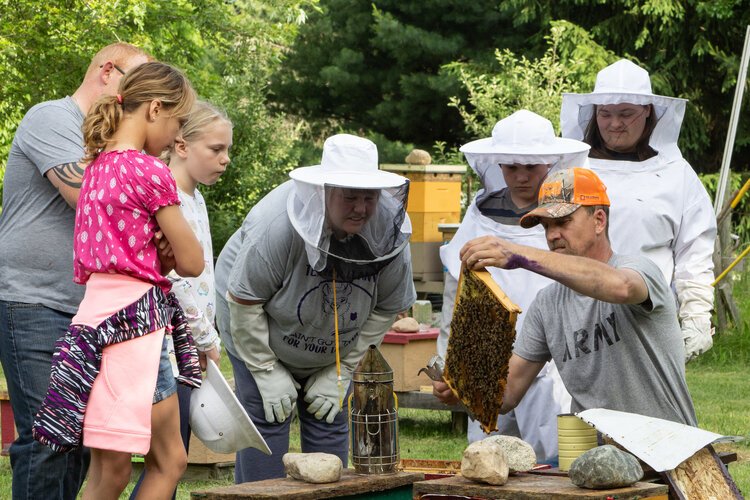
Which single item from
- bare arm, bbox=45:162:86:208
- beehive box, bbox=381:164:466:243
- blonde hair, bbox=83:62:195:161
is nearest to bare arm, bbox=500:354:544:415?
blonde hair, bbox=83:62:195:161

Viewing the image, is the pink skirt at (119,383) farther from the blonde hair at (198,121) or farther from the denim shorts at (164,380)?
the blonde hair at (198,121)

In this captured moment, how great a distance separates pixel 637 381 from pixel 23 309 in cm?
170

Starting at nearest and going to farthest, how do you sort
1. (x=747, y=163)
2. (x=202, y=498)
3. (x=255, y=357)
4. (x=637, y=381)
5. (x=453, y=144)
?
(x=202, y=498), (x=637, y=381), (x=255, y=357), (x=747, y=163), (x=453, y=144)

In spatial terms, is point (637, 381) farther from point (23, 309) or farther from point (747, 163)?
point (747, 163)

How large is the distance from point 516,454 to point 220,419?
31.7 inches

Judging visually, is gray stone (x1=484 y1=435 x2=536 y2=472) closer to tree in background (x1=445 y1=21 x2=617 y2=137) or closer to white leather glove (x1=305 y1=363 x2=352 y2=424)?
white leather glove (x1=305 y1=363 x2=352 y2=424)


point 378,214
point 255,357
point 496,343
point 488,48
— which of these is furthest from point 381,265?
point 488,48

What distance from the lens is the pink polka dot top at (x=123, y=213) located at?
8.70 feet

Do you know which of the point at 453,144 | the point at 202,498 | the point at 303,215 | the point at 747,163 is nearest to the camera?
the point at 202,498

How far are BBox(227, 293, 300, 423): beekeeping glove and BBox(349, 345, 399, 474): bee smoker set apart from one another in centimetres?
57

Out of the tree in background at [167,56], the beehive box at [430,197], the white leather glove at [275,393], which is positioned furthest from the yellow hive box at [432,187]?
the white leather glove at [275,393]

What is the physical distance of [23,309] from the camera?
9.93ft

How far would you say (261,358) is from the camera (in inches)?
140

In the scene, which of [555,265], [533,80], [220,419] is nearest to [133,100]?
[220,419]
